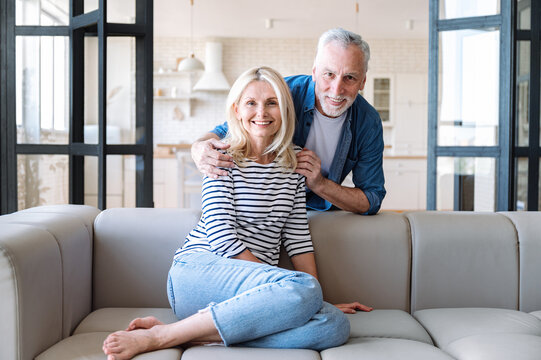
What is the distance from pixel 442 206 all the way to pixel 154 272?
5.76ft

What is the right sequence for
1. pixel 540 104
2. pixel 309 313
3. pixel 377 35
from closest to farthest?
pixel 309 313 → pixel 540 104 → pixel 377 35

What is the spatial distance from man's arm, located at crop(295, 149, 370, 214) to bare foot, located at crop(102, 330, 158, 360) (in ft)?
2.59

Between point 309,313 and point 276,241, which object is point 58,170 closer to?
point 276,241

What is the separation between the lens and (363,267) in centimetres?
211

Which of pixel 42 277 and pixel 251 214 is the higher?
pixel 251 214

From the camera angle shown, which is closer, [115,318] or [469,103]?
[115,318]

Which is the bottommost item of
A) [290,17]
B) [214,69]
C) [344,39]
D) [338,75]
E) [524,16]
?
[338,75]

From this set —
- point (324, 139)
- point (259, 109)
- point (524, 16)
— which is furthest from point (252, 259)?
point (524, 16)

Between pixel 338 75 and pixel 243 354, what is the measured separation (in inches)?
41.4

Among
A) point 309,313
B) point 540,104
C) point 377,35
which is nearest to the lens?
point 309,313

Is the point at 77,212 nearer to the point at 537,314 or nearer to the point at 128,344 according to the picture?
the point at 128,344

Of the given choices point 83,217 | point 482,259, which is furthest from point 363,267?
point 83,217

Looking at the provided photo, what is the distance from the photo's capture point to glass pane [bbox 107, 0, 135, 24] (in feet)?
9.44

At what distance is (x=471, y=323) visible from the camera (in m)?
1.85
